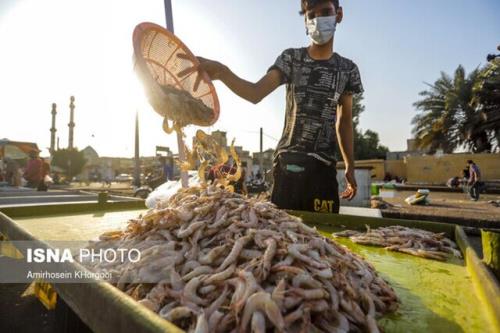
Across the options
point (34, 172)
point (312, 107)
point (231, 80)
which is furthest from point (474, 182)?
point (34, 172)

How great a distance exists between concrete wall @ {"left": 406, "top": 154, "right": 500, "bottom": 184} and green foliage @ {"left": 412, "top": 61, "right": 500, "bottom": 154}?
14.5 ft

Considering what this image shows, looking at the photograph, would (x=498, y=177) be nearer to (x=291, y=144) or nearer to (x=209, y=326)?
(x=291, y=144)

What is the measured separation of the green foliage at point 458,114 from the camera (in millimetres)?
28359

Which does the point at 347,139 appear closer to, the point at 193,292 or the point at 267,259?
the point at 267,259

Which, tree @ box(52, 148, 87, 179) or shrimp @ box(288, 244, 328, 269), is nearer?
shrimp @ box(288, 244, 328, 269)

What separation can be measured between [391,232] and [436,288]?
50.9 inches

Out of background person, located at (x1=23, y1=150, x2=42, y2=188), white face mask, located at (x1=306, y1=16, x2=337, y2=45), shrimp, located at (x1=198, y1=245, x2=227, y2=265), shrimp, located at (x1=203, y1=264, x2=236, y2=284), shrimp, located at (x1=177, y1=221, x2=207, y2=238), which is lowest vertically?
shrimp, located at (x1=203, y1=264, x2=236, y2=284)

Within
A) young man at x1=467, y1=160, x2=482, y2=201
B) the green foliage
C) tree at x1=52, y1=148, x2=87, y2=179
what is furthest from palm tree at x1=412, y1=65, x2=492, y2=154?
→ tree at x1=52, y1=148, x2=87, y2=179

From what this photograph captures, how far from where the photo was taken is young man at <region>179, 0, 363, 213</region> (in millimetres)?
3443

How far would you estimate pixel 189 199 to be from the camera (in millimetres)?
2322

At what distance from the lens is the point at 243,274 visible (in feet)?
4.67

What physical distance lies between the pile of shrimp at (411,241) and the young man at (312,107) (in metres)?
0.67

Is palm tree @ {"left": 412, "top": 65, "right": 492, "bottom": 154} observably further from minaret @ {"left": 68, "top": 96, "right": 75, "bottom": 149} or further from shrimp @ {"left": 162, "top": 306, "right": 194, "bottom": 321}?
minaret @ {"left": 68, "top": 96, "right": 75, "bottom": 149}

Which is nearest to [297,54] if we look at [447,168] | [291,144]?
[291,144]
